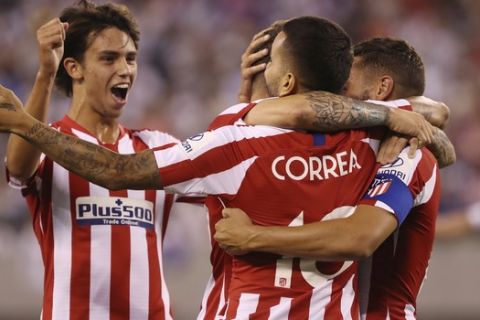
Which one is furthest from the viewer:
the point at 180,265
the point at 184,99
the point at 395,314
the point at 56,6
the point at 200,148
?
the point at 56,6

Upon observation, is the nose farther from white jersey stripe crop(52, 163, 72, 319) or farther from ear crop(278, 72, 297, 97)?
ear crop(278, 72, 297, 97)

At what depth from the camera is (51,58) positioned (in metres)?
4.02

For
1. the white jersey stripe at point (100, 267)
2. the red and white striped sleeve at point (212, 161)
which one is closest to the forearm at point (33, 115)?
the white jersey stripe at point (100, 267)

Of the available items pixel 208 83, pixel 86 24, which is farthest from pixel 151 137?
pixel 208 83

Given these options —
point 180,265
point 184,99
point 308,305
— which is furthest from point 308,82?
point 184,99

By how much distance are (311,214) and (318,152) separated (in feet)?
0.74

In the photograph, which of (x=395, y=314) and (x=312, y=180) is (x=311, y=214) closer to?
(x=312, y=180)

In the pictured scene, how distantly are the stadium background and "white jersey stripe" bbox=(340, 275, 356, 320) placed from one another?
16.3ft

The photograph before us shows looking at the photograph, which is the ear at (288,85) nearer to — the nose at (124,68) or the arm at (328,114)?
the arm at (328,114)

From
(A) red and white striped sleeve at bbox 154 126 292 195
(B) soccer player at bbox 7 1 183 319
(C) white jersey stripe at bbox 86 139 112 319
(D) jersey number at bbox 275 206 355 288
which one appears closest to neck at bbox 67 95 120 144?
(B) soccer player at bbox 7 1 183 319

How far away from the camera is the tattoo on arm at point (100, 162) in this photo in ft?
11.2

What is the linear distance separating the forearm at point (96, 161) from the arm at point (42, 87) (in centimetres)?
54

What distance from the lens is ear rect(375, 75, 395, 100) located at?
401cm

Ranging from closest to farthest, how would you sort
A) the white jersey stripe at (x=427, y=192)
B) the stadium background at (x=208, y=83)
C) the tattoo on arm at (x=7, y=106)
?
the tattoo on arm at (x=7, y=106) < the white jersey stripe at (x=427, y=192) < the stadium background at (x=208, y=83)
